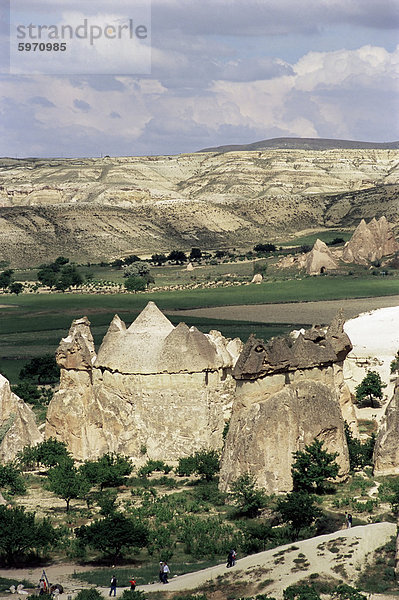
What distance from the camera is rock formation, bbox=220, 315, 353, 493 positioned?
36906 mm

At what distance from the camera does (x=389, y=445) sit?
1538 inches

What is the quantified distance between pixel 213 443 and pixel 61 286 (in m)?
100

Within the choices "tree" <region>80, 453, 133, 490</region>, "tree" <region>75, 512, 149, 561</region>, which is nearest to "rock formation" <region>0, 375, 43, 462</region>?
"tree" <region>80, 453, 133, 490</region>

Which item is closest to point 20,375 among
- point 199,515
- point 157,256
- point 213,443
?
point 213,443

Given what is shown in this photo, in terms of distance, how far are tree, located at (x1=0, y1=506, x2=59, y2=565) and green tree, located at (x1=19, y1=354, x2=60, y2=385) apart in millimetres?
37002

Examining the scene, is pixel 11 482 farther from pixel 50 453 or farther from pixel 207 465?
pixel 207 465

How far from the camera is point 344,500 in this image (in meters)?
35.9

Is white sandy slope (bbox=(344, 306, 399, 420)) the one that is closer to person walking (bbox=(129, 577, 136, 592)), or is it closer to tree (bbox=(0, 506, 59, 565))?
tree (bbox=(0, 506, 59, 565))

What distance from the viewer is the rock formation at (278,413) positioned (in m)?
36.9

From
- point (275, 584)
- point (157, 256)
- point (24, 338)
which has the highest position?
point (157, 256)

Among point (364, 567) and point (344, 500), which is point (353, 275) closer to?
point (344, 500)

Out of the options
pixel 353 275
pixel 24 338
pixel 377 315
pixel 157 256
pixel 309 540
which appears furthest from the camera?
pixel 157 256

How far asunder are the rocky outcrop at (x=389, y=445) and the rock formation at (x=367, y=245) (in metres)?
103

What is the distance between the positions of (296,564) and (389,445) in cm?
1170
